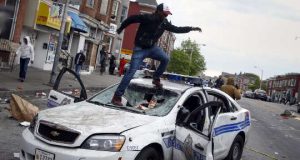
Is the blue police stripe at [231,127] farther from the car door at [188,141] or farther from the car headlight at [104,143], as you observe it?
the car headlight at [104,143]

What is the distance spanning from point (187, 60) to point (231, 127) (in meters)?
86.4

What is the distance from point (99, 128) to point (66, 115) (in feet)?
2.27

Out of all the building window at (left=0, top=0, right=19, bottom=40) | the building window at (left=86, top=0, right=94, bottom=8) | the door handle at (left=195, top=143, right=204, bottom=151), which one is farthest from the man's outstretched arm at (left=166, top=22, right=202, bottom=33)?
the building window at (left=86, top=0, right=94, bottom=8)

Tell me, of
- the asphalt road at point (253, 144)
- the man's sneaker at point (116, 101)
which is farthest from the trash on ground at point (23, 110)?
the man's sneaker at point (116, 101)

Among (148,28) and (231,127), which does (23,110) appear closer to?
(148,28)

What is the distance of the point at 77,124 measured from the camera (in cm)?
564

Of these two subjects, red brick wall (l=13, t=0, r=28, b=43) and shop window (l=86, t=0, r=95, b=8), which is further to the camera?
shop window (l=86, t=0, r=95, b=8)

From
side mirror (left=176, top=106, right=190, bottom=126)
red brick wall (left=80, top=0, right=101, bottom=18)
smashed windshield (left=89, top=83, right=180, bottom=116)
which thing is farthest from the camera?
red brick wall (left=80, top=0, right=101, bottom=18)

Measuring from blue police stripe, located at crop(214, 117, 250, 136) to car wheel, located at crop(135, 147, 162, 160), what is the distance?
5.42ft

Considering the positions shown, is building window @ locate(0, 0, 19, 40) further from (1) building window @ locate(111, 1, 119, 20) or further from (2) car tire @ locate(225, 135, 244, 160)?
(1) building window @ locate(111, 1, 119, 20)

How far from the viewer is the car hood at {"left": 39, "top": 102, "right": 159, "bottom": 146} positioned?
18.1 feet

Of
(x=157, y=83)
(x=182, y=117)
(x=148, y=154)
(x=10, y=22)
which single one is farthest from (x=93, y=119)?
(x=10, y=22)

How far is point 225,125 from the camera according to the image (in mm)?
7832

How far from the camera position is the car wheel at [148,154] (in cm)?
564
